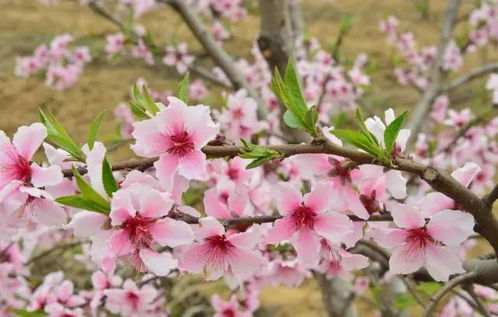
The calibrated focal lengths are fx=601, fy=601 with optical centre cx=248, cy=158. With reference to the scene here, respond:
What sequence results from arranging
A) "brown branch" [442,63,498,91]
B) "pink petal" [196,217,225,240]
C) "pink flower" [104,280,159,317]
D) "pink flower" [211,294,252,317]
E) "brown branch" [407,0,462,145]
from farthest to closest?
"brown branch" [407,0,462,145] → "brown branch" [442,63,498,91] → "pink flower" [211,294,252,317] → "pink flower" [104,280,159,317] → "pink petal" [196,217,225,240]

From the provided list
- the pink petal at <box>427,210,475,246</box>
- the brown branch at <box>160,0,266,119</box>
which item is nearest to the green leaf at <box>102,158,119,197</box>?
the pink petal at <box>427,210,475,246</box>

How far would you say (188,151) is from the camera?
85 cm

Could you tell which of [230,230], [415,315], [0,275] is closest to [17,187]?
[230,230]

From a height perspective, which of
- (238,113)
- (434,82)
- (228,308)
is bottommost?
(228,308)

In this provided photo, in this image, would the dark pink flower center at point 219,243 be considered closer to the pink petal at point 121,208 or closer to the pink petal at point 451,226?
the pink petal at point 121,208

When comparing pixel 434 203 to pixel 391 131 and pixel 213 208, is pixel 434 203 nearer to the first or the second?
pixel 391 131

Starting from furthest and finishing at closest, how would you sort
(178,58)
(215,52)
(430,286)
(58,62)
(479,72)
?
(58,62), (178,58), (479,72), (215,52), (430,286)

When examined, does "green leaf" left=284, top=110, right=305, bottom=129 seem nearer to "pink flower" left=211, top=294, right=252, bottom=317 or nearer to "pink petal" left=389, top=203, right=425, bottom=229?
"pink petal" left=389, top=203, right=425, bottom=229

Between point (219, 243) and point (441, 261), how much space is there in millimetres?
335

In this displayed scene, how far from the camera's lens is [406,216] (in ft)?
2.86

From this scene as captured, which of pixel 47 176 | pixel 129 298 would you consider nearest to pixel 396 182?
pixel 47 176

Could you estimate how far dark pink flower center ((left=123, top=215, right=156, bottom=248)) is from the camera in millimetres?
824

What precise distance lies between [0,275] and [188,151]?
4.83ft

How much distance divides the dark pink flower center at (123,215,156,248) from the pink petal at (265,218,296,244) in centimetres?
18
